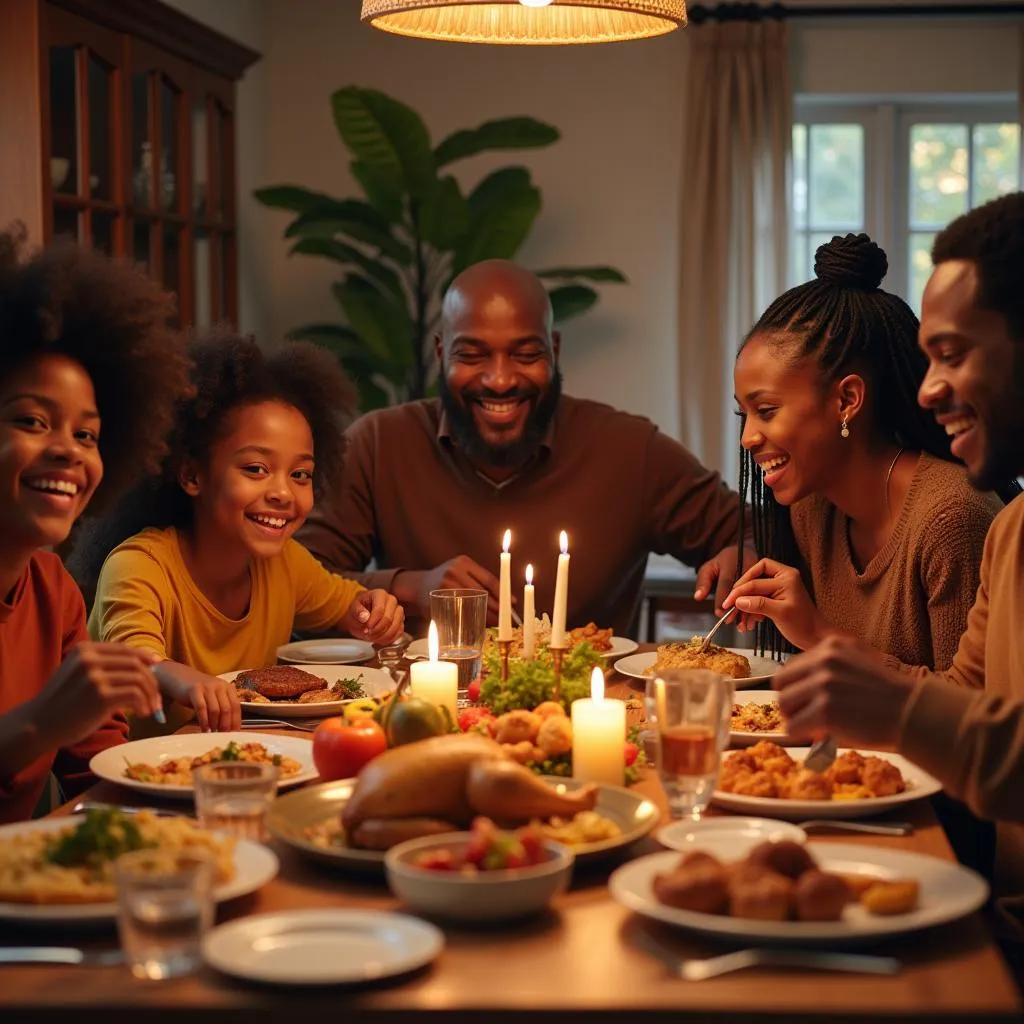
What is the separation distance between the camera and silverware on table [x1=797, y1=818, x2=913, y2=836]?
1.70 m

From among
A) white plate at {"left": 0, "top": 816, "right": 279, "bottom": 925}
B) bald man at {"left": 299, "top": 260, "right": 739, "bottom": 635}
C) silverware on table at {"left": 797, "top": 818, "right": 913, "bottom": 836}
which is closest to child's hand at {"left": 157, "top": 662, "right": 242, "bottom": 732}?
white plate at {"left": 0, "top": 816, "right": 279, "bottom": 925}

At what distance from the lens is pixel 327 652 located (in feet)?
9.46

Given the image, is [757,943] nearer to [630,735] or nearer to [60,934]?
[60,934]

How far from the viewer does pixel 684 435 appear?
20.0ft

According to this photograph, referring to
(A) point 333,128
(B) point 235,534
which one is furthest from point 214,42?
(B) point 235,534

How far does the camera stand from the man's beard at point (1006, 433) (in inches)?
76.7

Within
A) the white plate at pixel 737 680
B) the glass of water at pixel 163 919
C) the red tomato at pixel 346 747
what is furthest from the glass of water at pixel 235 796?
the white plate at pixel 737 680

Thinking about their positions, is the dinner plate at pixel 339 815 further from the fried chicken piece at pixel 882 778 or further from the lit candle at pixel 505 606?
the lit candle at pixel 505 606

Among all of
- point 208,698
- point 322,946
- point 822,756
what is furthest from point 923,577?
point 322,946

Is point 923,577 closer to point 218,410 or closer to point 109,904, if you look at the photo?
point 218,410

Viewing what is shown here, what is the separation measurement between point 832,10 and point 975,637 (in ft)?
14.4

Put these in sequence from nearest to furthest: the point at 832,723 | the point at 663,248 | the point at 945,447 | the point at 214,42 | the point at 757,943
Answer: the point at 757,943
the point at 832,723
the point at 945,447
the point at 214,42
the point at 663,248

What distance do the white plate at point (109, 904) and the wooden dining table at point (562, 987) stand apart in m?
0.03

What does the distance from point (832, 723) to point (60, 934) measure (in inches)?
32.8
